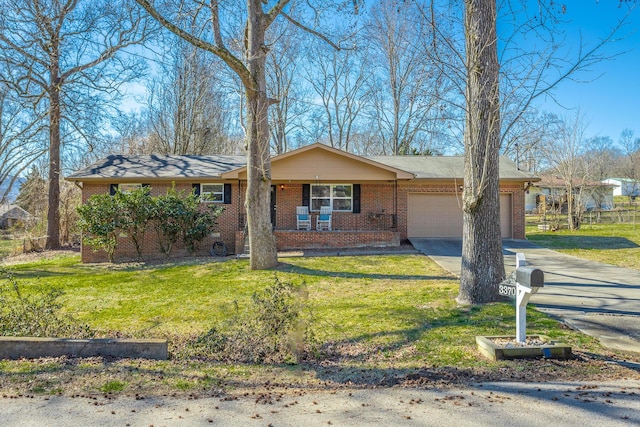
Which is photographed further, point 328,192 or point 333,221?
point 328,192

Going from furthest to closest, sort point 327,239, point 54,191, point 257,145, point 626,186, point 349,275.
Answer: point 626,186
point 54,191
point 327,239
point 257,145
point 349,275

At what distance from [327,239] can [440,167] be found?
640 centimetres

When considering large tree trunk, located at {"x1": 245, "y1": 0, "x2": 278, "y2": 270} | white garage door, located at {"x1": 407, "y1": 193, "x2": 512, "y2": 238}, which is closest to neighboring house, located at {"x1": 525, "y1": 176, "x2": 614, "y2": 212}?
white garage door, located at {"x1": 407, "y1": 193, "x2": 512, "y2": 238}

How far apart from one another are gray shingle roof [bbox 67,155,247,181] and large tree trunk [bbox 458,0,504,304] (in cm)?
1086

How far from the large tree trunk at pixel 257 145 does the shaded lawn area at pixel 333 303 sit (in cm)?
90

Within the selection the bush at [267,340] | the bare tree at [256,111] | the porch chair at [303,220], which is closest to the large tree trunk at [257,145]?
the bare tree at [256,111]

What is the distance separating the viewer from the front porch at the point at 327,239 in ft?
48.8

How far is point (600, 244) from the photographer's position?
15.8 m

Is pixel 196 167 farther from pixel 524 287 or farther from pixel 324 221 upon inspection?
pixel 524 287

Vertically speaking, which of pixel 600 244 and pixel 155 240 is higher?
pixel 155 240

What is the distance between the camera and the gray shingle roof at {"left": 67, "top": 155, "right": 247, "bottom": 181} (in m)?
15.6

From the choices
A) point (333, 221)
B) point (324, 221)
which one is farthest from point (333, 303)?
point (333, 221)

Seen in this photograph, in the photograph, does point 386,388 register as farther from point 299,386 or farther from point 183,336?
point 183,336

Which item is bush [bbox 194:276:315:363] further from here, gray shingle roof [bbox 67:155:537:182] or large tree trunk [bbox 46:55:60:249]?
large tree trunk [bbox 46:55:60:249]
